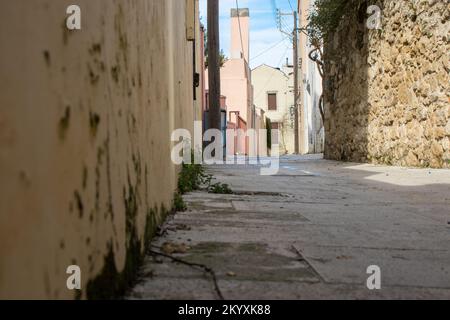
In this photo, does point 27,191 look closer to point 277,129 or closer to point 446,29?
point 446,29

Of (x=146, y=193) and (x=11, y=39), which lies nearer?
(x=11, y=39)

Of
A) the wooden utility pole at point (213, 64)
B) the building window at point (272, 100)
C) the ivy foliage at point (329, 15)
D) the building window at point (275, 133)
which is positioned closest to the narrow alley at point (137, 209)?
the wooden utility pole at point (213, 64)

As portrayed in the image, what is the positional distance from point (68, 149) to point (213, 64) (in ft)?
29.6

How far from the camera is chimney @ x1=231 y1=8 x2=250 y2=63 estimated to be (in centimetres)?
3022

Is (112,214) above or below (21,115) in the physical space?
below

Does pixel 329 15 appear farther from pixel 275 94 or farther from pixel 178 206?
pixel 275 94

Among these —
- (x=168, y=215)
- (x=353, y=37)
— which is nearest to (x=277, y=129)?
(x=353, y=37)

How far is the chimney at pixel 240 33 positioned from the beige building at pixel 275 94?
809cm

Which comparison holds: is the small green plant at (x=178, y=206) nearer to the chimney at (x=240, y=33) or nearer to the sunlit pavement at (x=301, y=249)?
the sunlit pavement at (x=301, y=249)

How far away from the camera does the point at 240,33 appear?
3019 centimetres

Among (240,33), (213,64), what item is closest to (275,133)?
(240,33)

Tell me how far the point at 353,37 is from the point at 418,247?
7.84 metres

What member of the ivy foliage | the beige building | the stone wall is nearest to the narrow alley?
the stone wall

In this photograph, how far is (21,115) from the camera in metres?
0.65
